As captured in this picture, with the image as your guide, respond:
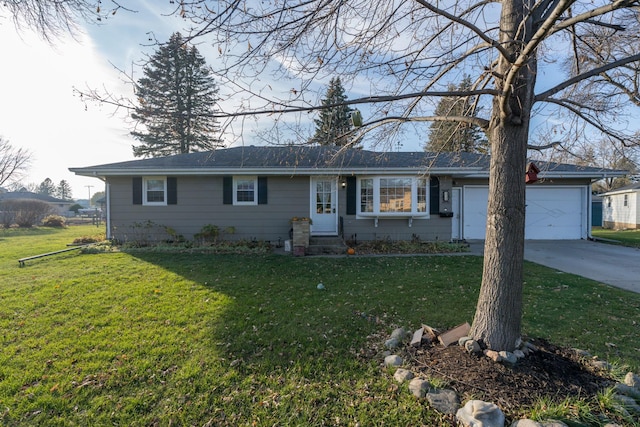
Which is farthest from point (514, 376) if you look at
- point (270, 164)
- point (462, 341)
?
point (270, 164)

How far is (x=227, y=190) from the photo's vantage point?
9625 mm

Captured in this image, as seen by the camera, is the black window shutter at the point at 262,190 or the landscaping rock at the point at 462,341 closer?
the landscaping rock at the point at 462,341

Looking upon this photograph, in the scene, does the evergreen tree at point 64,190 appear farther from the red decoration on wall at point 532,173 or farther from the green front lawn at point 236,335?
the red decoration on wall at point 532,173

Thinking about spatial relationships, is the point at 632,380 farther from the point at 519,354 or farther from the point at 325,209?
the point at 325,209

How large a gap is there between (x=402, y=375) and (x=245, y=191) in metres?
8.22

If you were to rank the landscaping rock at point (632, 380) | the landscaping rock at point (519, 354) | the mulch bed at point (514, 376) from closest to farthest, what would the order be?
1. the mulch bed at point (514, 376)
2. the landscaping rock at point (632, 380)
3. the landscaping rock at point (519, 354)

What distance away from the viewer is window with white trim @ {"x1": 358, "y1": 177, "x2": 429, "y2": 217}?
950 cm

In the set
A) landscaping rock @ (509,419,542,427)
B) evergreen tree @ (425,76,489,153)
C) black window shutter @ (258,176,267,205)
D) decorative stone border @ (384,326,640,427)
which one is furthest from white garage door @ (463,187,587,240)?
landscaping rock @ (509,419,542,427)

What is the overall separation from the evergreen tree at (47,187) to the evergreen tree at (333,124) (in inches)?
3417

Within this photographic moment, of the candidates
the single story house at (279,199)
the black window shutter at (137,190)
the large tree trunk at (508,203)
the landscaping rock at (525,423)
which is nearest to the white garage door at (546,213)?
the single story house at (279,199)

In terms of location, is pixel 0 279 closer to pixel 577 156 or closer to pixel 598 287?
pixel 577 156

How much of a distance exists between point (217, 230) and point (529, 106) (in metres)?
Answer: 8.70

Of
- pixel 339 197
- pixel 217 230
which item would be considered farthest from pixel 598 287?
pixel 217 230

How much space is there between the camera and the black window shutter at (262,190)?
9.63 metres
